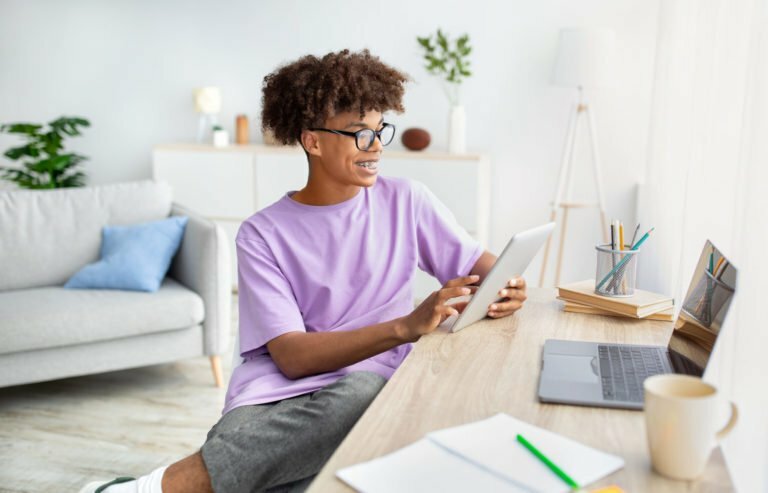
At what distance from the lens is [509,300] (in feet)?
6.45

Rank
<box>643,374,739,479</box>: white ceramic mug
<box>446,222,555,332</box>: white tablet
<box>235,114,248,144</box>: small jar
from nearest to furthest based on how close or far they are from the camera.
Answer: <box>643,374,739,479</box>: white ceramic mug, <box>446,222,555,332</box>: white tablet, <box>235,114,248,144</box>: small jar

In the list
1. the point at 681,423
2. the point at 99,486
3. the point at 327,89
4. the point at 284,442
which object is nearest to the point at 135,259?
the point at 327,89

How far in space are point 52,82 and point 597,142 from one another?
3.54 m

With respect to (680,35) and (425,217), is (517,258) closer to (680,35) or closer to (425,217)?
(425,217)

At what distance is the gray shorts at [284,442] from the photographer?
1.54 metres

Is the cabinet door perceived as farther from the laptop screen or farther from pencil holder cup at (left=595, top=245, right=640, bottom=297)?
the laptop screen

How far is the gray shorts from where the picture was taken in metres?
1.54

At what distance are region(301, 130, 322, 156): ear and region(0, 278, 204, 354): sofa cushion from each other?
5.26ft

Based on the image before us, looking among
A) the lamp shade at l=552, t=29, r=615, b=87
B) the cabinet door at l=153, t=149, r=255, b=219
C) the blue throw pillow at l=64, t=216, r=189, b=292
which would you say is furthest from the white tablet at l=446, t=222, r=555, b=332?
the cabinet door at l=153, t=149, r=255, b=219

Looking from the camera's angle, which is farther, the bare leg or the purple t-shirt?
the purple t-shirt

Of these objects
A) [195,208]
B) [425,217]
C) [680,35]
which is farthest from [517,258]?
[195,208]

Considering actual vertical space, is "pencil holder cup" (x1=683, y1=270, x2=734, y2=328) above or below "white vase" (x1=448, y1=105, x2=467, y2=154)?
below

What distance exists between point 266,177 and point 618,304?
3.44 m

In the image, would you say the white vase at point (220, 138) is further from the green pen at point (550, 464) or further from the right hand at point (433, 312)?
the green pen at point (550, 464)
